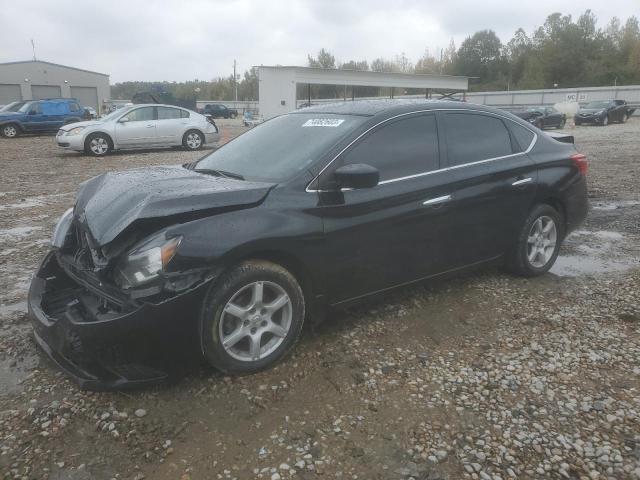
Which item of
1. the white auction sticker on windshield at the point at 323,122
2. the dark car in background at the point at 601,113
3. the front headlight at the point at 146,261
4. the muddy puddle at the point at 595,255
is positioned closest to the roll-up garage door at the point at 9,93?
the dark car in background at the point at 601,113

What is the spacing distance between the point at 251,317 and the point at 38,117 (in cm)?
2329

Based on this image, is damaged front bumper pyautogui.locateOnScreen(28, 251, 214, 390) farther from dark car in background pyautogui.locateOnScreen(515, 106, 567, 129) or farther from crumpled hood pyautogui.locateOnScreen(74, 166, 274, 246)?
dark car in background pyautogui.locateOnScreen(515, 106, 567, 129)

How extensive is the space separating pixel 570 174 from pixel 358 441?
3.59m

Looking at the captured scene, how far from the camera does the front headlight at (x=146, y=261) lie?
2703mm

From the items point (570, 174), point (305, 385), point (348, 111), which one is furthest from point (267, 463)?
point (570, 174)

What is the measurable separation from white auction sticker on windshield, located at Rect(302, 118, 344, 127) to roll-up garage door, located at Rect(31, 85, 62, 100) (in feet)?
190

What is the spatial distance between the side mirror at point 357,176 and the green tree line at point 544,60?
49.0 meters

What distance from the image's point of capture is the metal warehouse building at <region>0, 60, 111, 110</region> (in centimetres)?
5116

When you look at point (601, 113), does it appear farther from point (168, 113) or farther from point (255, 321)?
point (255, 321)

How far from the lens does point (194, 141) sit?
1622 cm

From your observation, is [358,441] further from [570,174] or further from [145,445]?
[570,174]

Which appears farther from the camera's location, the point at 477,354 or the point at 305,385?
the point at 477,354

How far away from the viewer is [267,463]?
7.72 ft

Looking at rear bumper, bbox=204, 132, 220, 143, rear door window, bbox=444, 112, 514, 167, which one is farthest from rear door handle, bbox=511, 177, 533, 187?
rear bumper, bbox=204, 132, 220, 143
